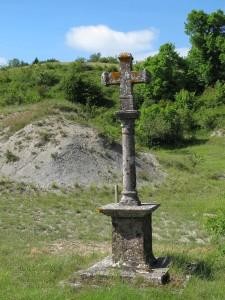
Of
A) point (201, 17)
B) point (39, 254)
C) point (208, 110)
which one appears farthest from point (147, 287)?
point (201, 17)

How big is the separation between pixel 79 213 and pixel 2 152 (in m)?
10.7

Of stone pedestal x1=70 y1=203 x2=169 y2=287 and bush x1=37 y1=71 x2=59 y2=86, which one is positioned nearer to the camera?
stone pedestal x1=70 y1=203 x2=169 y2=287

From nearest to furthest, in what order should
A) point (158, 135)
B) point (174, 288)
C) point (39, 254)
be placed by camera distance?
point (174, 288)
point (39, 254)
point (158, 135)

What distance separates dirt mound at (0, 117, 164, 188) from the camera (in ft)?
91.2

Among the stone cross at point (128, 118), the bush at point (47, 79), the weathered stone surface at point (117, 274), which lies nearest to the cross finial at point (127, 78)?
the stone cross at point (128, 118)

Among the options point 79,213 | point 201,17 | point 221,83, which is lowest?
point 79,213

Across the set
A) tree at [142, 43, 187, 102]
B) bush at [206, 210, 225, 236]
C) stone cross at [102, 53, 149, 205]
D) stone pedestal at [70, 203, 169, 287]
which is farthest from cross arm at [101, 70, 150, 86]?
tree at [142, 43, 187, 102]

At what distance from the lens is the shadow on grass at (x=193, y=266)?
372 inches

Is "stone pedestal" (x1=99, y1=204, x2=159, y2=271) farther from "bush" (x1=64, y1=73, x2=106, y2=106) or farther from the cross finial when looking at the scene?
"bush" (x1=64, y1=73, x2=106, y2=106)

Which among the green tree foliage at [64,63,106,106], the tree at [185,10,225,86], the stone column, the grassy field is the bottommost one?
the grassy field

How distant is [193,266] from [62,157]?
1959 cm

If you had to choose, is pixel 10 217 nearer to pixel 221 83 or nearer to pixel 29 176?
pixel 29 176

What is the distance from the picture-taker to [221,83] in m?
61.7

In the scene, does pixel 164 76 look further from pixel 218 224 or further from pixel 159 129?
pixel 218 224
